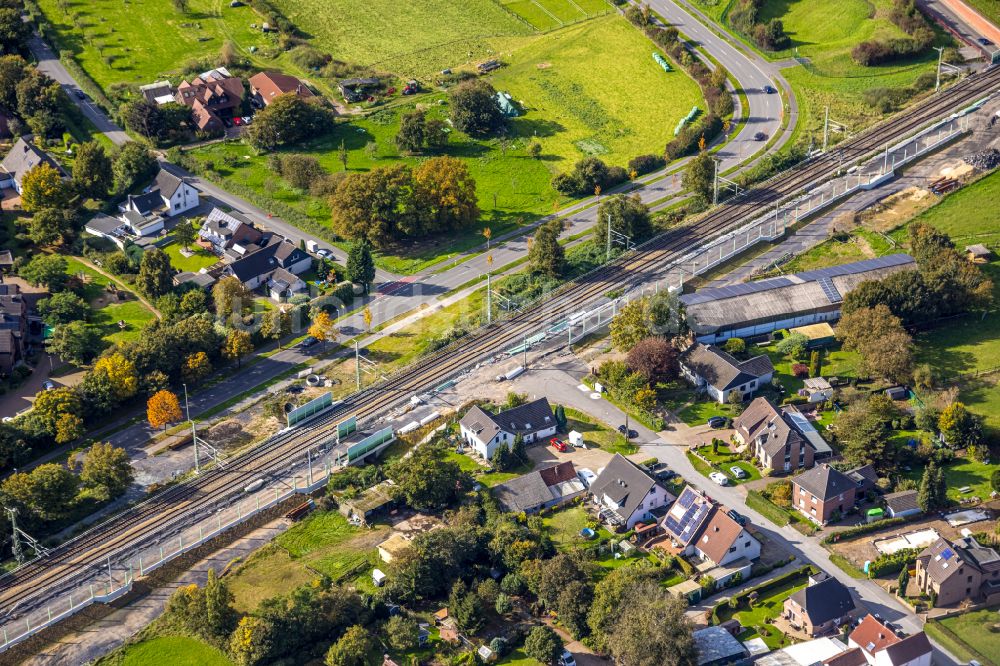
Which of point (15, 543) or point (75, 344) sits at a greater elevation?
point (75, 344)

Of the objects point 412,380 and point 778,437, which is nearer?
point 778,437

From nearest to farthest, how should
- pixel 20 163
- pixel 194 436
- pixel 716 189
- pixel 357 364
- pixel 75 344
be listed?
pixel 194 436
pixel 357 364
pixel 75 344
pixel 716 189
pixel 20 163

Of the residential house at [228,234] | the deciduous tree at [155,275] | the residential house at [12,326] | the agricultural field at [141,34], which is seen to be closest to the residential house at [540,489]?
the deciduous tree at [155,275]

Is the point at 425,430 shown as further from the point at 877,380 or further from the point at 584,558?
the point at 877,380

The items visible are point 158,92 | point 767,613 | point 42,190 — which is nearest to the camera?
point 767,613

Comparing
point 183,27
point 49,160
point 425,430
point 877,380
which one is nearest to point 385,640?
point 425,430

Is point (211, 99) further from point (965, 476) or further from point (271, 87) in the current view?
point (965, 476)

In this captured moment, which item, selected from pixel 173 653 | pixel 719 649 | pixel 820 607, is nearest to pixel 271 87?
pixel 173 653

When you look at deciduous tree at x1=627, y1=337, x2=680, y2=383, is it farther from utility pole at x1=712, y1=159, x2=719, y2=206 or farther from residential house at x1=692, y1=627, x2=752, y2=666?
utility pole at x1=712, y1=159, x2=719, y2=206
